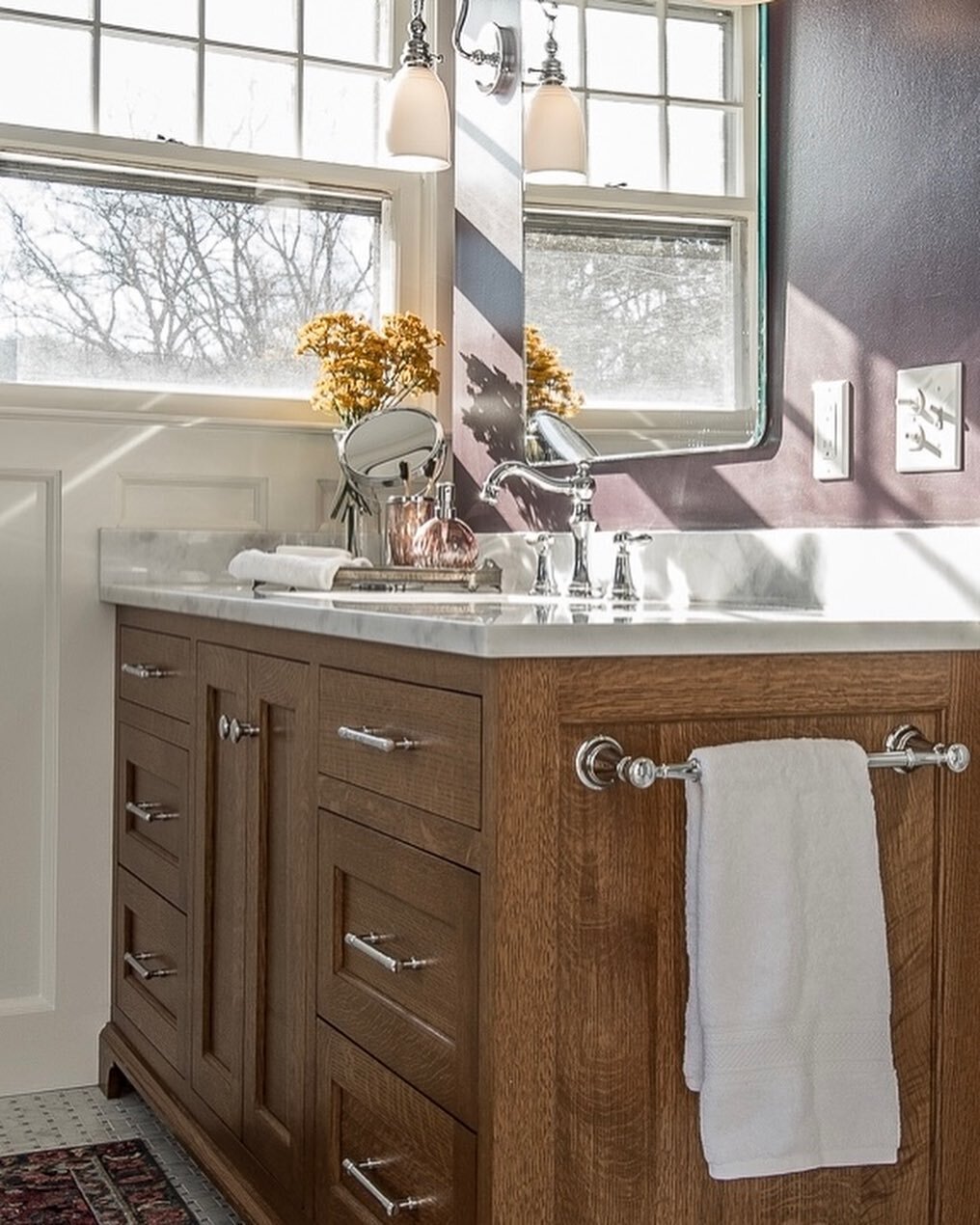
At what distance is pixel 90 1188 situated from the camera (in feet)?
8.07

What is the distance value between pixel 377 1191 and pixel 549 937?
437mm

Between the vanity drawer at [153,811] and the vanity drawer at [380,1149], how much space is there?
676 mm

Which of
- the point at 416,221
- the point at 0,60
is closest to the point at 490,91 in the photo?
the point at 416,221

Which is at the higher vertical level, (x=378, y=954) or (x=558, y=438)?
(x=558, y=438)

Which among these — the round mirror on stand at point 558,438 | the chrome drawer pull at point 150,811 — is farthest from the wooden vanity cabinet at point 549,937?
the round mirror on stand at point 558,438

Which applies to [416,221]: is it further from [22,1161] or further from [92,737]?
[22,1161]

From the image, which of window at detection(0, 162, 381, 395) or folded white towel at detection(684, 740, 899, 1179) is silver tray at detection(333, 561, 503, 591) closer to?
window at detection(0, 162, 381, 395)

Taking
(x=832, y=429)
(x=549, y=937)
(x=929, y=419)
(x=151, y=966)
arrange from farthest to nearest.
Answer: (x=151, y=966)
(x=832, y=429)
(x=929, y=419)
(x=549, y=937)

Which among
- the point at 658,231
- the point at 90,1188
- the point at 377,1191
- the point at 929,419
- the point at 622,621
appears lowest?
the point at 90,1188

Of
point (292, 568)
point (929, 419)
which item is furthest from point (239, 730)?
point (929, 419)

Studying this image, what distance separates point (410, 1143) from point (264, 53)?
2135 millimetres

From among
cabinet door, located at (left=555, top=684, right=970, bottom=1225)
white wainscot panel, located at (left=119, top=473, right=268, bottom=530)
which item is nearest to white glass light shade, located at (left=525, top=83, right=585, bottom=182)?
white wainscot panel, located at (left=119, top=473, right=268, bottom=530)

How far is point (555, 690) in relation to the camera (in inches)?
58.5

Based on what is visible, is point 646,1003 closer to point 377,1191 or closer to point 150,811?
point 377,1191
